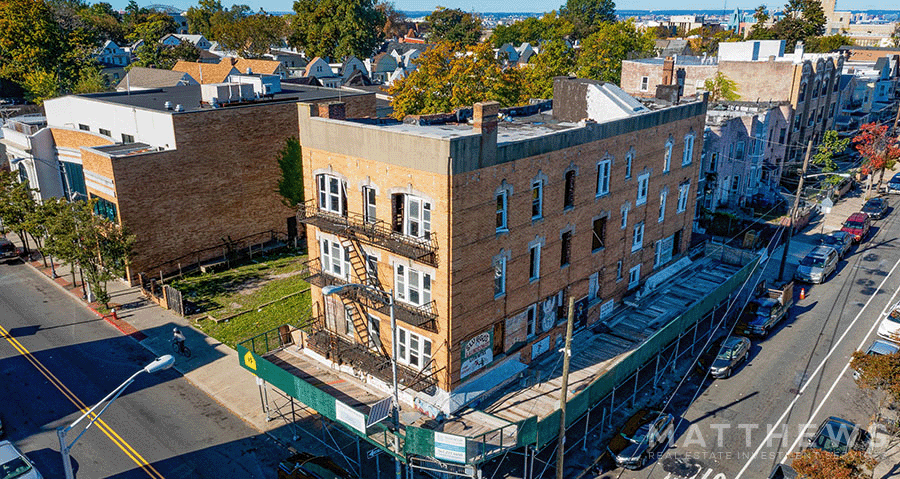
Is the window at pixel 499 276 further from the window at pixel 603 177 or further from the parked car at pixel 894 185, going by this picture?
the parked car at pixel 894 185

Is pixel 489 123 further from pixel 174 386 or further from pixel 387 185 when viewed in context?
pixel 174 386

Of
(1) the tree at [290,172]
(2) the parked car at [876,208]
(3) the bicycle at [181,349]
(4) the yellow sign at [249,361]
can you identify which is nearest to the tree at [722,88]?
(2) the parked car at [876,208]

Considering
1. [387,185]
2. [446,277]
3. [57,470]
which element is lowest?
[57,470]

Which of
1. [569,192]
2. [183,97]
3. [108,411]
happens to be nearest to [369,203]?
[569,192]

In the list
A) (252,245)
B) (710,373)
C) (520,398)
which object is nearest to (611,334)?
(710,373)

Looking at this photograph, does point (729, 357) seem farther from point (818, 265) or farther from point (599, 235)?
point (818, 265)

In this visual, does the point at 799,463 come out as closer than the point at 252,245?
Yes
